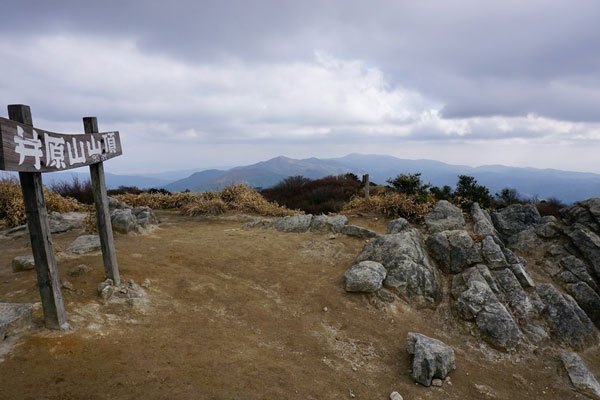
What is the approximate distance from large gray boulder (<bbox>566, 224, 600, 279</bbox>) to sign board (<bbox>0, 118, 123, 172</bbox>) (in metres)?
11.1

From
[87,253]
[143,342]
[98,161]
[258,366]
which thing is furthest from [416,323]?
[87,253]

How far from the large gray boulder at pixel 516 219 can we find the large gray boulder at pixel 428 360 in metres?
7.05

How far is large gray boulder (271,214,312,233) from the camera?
1021 cm

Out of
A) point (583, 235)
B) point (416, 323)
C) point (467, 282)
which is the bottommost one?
point (416, 323)

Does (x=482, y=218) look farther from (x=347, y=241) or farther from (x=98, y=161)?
(x=98, y=161)

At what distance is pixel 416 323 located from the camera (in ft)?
19.6

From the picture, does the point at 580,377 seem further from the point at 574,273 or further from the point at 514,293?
the point at 574,273

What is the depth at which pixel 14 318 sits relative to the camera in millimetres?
3932

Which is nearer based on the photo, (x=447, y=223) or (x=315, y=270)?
(x=315, y=270)

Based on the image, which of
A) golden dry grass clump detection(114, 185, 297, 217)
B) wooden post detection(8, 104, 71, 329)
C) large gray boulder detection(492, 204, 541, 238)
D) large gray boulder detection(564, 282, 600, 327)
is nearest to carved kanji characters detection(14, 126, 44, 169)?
wooden post detection(8, 104, 71, 329)

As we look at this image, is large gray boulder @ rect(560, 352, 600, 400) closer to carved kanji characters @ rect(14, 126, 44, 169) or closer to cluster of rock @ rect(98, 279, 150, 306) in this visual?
cluster of rock @ rect(98, 279, 150, 306)

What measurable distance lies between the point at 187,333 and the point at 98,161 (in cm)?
304

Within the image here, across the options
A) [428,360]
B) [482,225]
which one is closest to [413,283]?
[428,360]

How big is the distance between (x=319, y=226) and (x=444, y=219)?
3.97 m
